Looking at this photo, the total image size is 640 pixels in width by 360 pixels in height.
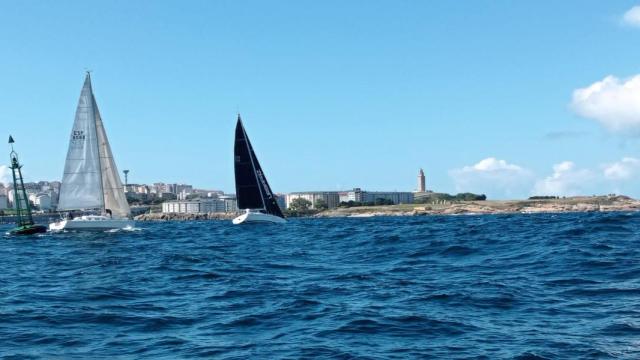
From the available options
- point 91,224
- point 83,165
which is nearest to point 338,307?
point 91,224

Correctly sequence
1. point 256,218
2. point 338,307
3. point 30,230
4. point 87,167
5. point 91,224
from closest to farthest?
1. point 338,307
2. point 91,224
3. point 87,167
4. point 30,230
5. point 256,218

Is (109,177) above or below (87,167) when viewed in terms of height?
below

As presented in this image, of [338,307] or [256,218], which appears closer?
[338,307]

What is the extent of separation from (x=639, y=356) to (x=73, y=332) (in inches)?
393

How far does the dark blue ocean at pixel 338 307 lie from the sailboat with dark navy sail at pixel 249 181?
65362 mm

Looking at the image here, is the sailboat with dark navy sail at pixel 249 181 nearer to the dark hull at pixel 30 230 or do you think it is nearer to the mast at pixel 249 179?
the mast at pixel 249 179

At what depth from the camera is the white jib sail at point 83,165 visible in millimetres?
61469

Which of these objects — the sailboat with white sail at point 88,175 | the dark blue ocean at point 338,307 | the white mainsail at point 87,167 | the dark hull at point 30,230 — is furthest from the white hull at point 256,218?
the dark blue ocean at point 338,307

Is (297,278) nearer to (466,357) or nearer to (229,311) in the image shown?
(229,311)

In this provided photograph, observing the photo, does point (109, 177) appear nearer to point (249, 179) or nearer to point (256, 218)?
point (256, 218)

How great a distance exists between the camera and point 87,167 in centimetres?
6184

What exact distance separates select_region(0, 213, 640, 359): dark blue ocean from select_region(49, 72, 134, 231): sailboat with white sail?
117 ft

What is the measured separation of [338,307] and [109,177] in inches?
2048

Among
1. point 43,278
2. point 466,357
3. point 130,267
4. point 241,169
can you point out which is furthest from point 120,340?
point 241,169
